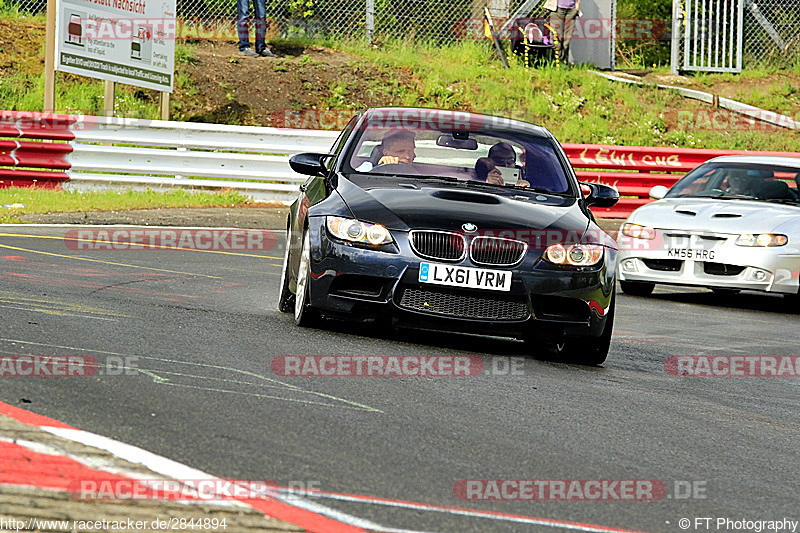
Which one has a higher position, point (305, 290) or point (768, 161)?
point (768, 161)

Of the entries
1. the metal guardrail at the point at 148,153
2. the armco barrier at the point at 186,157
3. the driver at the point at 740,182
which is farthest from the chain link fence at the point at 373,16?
the driver at the point at 740,182

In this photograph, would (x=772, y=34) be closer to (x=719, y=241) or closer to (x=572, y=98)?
(x=572, y=98)

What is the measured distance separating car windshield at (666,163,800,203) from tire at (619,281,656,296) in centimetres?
115

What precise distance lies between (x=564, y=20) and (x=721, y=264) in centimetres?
1611

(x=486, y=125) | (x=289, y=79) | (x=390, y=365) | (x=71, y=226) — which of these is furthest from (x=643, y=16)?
(x=390, y=365)

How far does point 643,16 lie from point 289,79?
624 inches

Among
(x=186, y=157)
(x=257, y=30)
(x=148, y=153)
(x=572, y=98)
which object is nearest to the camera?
(x=148, y=153)

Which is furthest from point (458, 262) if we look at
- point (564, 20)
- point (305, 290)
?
point (564, 20)

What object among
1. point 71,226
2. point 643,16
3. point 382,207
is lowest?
point 71,226

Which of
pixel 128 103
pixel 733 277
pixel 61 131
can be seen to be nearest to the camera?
pixel 733 277

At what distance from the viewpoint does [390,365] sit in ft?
22.0

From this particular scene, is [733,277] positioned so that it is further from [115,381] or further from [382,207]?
[115,381]

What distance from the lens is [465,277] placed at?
714 centimetres

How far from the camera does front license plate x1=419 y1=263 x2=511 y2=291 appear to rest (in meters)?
7.14
